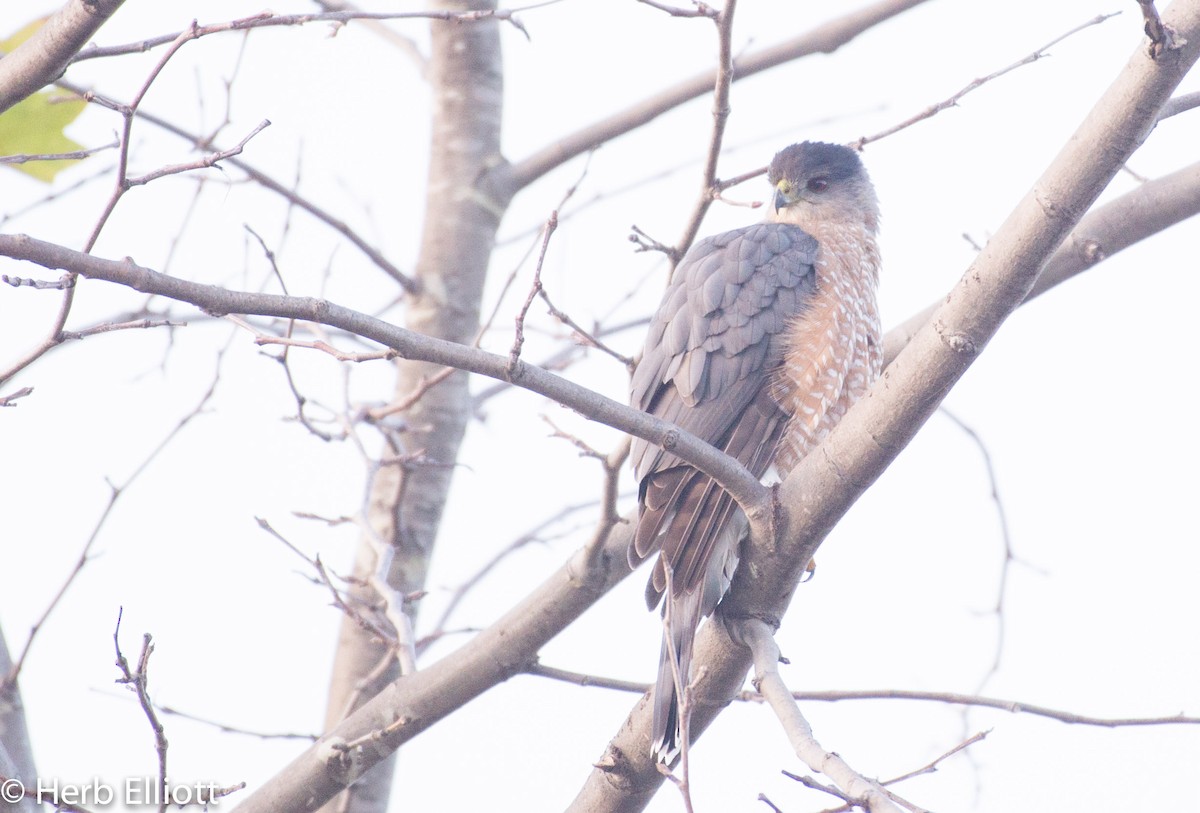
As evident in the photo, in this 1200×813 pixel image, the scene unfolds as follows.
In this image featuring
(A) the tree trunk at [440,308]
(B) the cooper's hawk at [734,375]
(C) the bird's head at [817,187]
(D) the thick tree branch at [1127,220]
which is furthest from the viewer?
(C) the bird's head at [817,187]

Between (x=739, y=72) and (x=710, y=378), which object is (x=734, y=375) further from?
(x=739, y=72)

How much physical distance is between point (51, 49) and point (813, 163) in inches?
150

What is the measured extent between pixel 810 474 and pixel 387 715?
1.64 meters

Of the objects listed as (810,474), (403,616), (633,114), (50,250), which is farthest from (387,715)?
(633,114)

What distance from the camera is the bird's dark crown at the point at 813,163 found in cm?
578

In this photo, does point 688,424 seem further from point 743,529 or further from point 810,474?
point 810,474

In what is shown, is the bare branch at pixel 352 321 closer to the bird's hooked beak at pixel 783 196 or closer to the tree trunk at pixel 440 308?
the tree trunk at pixel 440 308

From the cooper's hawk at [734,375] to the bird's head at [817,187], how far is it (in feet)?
1.89

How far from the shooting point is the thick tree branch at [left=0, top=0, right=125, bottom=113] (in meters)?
2.64

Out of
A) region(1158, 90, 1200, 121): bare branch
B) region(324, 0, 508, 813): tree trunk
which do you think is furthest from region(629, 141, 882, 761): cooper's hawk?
region(1158, 90, 1200, 121): bare branch

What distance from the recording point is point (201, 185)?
16.7ft

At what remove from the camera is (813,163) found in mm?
5785

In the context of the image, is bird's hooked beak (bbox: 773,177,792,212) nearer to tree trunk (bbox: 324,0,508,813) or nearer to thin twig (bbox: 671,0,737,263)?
tree trunk (bbox: 324,0,508,813)

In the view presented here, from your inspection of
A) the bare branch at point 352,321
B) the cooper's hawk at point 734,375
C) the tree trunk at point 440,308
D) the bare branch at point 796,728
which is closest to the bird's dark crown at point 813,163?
the cooper's hawk at point 734,375
